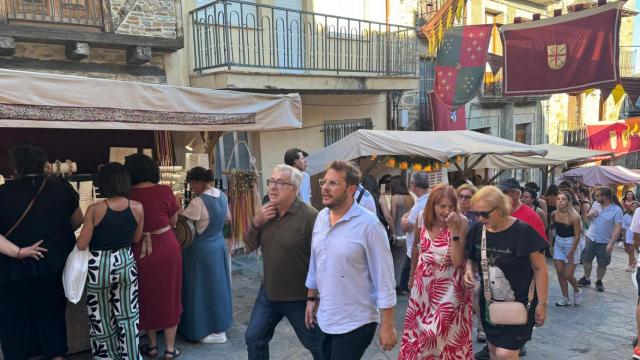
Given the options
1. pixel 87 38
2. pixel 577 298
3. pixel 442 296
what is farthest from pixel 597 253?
pixel 87 38

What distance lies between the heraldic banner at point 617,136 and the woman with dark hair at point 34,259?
18909 millimetres

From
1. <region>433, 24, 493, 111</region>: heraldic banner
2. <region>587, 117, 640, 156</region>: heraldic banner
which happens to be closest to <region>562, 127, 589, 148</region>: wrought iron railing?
<region>587, 117, 640, 156</region>: heraldic banner

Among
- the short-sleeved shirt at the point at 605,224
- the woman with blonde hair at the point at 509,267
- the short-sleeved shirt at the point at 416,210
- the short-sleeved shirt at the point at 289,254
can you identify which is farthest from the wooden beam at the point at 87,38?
the short-sleeved shirt at the point at 605,224

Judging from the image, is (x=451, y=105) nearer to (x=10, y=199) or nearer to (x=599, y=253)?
(x=599, y=253)

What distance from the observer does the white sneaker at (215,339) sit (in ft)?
14.2

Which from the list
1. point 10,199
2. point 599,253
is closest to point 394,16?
point 599,253

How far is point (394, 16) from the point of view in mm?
11242

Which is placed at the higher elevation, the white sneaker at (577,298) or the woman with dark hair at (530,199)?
the woman with dark hair at (530,199)

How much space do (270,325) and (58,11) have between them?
218 inches

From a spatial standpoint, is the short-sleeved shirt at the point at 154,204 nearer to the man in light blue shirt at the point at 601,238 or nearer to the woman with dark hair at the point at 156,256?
the woman with dark hair at the point at 156,256

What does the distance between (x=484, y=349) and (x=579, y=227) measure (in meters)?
2.53

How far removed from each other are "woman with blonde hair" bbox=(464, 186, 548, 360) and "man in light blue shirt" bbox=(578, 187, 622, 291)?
14.5 ft

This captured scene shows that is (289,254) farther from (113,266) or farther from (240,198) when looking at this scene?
(240,198)

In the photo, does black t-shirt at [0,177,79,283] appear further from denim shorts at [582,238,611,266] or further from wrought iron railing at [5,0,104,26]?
denim shorts at [582,238,611,266]
